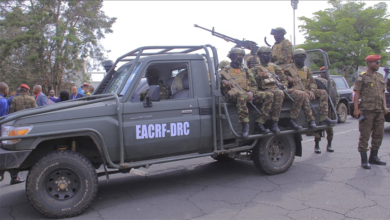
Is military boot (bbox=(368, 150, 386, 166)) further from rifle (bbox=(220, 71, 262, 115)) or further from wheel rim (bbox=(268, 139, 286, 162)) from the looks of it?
rifle (bbox=(220, 71, 262, 115))

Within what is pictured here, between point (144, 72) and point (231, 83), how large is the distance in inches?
Answer: 58.8

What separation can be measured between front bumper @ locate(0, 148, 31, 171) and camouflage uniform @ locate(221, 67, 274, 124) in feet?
9.65

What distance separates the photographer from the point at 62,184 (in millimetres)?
3869

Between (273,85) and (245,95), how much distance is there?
849mm

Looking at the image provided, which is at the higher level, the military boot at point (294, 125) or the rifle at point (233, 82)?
the rifle at point (233, 82)

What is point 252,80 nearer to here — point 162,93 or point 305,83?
point 305,83

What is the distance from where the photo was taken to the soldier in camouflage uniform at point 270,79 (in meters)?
5.20

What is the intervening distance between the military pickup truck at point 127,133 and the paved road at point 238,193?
1.36 ft

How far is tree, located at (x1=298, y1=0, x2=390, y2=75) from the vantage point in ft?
85.6

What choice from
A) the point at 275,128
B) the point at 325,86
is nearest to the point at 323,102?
the point at 325,86

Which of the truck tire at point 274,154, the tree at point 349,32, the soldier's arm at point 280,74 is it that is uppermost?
the tree at point 349,32

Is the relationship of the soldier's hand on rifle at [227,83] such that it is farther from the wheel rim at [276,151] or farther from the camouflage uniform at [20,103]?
the camouflage uniform at [20,103]

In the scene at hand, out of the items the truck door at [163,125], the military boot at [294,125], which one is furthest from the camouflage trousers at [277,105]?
the truck door at [163,125]

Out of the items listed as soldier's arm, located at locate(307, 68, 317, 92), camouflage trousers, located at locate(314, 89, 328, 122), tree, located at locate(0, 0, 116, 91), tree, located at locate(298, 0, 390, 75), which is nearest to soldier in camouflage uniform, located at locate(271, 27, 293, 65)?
soldier's arm, located at locate(307, 68, 317, 92)
